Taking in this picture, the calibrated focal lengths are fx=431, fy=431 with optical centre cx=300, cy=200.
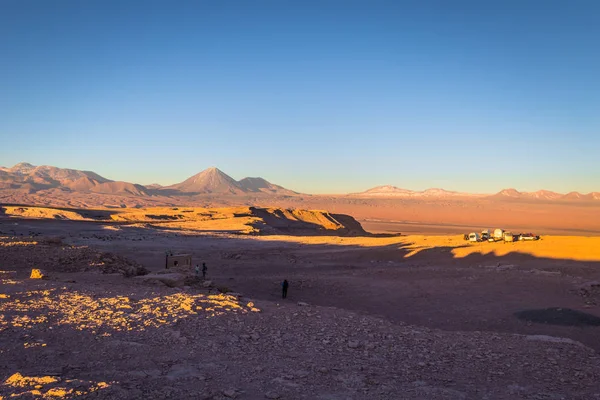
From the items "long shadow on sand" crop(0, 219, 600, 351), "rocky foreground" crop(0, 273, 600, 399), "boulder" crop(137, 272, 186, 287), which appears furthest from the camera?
"boulder" crop(137, 272, 186, 287)

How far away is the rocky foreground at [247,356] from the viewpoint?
635 cm

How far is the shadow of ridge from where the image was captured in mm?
13172

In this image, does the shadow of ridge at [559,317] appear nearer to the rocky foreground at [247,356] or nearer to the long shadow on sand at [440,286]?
the long shadow on sand at [440,286]

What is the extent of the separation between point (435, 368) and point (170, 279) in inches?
407

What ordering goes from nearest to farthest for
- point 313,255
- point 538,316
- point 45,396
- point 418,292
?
point 45,396 → point 538,316 → point 418,292 → point 313,255

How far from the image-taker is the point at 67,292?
38.6ft

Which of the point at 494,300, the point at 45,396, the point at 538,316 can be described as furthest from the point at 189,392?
the point at 494,300

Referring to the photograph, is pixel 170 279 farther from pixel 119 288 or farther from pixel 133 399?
pixel 133 399

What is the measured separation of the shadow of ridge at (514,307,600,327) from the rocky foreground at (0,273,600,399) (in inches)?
158

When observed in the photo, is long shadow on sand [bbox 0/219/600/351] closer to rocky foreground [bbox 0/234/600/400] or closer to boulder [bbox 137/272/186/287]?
boulder [bbox 137/272/186/287]

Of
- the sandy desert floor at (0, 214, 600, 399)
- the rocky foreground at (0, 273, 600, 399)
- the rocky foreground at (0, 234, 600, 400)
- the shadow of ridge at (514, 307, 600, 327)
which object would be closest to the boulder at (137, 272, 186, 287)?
the sandy desert floor at (0, 214, 600, 399)

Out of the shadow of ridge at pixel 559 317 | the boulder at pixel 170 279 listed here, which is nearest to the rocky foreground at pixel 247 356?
the boulder at pixel 170 279

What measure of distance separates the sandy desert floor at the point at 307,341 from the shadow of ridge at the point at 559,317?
56mm

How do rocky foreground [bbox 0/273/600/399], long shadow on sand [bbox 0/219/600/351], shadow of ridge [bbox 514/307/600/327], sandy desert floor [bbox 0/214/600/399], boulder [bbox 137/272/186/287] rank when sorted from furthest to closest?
boulder [bbox 137/272/186/287] < long shadow on sand [bbox 0/219/600/351] < shadow of ridge [bbox 514/307/600/327] < sandy desert floor [bbox 0/214/600/399] < rocky foreground [bbox 0/273/600/399]
